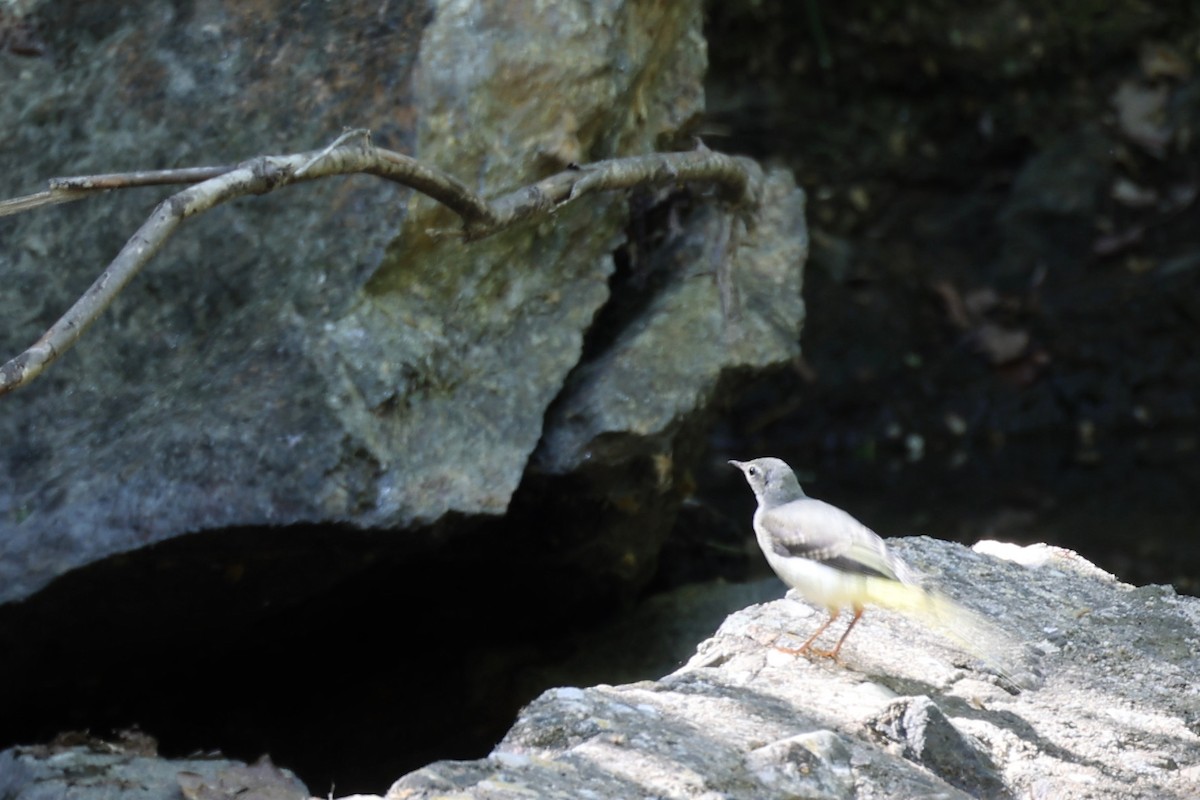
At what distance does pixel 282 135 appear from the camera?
4566 mm

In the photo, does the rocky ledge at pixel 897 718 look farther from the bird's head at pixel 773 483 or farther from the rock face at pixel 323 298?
the rock face at pixel 323 298

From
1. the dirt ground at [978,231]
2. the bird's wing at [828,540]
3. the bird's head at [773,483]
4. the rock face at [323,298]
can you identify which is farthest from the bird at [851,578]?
the dirt ground at [978,231]

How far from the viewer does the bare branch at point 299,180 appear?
3.27m

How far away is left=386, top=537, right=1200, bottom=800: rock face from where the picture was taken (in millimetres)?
2910

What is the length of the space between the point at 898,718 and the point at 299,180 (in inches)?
72.2

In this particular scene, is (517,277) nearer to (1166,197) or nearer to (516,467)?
(516,467)

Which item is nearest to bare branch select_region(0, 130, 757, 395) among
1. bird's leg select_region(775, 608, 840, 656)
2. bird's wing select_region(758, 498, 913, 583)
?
bird's wing select_region(758, 498, 913, 583)

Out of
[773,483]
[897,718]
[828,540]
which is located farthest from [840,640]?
[773,483]

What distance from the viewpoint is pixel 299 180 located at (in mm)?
3705

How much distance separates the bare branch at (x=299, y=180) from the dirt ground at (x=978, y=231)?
3.54m

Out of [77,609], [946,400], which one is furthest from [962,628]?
[946,400]

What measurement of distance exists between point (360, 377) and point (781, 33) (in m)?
5.72

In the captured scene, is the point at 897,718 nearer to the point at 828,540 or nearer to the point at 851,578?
the point at 851,578

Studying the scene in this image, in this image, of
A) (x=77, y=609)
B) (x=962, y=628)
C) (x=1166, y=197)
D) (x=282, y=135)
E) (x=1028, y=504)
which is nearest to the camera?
(x=962, y=628)
